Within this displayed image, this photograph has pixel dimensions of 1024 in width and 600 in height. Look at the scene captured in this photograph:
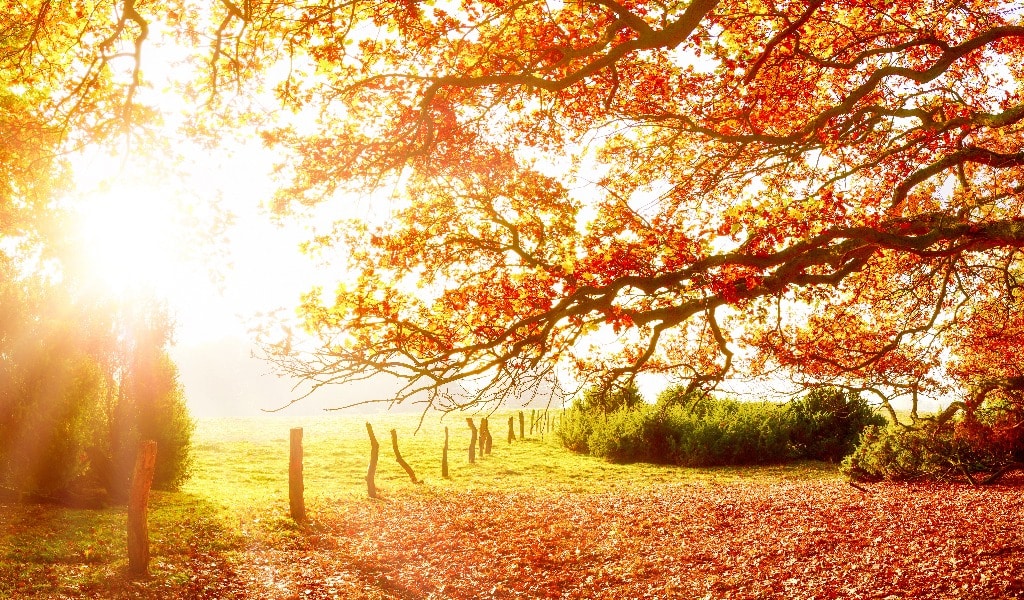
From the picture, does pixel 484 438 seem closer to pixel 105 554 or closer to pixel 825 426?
pixel 825 426

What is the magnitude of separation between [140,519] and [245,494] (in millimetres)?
8115

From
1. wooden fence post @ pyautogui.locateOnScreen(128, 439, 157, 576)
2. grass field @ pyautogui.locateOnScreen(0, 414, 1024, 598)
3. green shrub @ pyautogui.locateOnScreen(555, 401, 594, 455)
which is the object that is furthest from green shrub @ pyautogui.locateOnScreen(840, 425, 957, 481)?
wooden fence post @ pyautogui.locateOnScreen(128, 439, 157, 576)

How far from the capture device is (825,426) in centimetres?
2575

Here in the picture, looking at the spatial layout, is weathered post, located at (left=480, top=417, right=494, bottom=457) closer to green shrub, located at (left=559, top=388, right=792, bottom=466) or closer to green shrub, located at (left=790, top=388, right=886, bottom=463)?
green shrub, located at (left=559, top=388, right=792, bottom=466)

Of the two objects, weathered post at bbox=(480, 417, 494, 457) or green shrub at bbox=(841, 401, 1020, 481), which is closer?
green shrub at bbox=(841, 401, 1020, 481)

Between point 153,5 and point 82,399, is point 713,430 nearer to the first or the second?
point 82,399

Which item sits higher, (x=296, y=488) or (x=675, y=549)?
(x=296, y=488)

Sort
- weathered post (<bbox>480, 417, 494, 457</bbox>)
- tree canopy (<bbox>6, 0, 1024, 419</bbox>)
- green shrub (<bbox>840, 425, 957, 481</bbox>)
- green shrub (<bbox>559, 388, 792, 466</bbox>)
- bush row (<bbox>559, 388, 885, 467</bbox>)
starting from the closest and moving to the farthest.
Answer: tree canopy (<bbox>6, 0, 1024, 419</bbox>) → green shrub (<bbox>840, 425, 957, 481</bbox>) → bush row (<bbox>559, 388, 885, 467</bbox>) → green shrub (<bbox>559, 388, 792, 466</bbox>) → weathered post (<bbox>480, 417, 494, 457</bbox>)

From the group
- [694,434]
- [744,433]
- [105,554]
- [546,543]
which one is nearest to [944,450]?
[744,433]

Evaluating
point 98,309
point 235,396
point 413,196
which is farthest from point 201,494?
point 235,396

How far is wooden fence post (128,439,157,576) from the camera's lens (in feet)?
35.3

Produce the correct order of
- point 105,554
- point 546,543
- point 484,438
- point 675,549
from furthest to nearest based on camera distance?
1. point 484,438
2. point 546,543
3. point 675,549
4. point 105,554

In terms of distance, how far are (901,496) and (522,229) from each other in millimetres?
10467

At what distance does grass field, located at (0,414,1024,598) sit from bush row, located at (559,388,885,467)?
501cm
